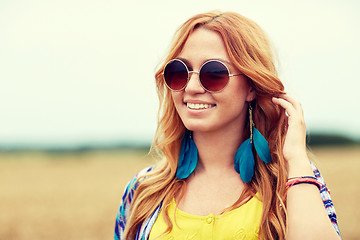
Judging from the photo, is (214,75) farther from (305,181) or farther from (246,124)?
(305,181)

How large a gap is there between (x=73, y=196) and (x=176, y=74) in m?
19.8

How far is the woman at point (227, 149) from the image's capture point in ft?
9.38

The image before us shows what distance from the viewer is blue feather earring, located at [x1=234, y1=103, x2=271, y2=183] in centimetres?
312

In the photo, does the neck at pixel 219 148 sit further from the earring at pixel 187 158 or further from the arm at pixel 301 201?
the arm at pixel 301 201

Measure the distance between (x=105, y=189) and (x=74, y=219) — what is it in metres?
7.46

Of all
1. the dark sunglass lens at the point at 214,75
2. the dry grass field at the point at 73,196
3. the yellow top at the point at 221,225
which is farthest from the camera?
the dry grass field at the point at 73,196

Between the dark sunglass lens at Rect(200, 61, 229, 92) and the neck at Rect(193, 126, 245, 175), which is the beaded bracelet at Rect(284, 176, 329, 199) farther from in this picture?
the dark sunglass lens at Rect(200, 61, 229, 92)

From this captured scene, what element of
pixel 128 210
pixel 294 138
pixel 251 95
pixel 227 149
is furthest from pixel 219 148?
pixel 128 210

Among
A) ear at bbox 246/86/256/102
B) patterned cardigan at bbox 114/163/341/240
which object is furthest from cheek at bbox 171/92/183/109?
patterned cardigan at bbox 114/163/341/240

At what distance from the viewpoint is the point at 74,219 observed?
1595 cm

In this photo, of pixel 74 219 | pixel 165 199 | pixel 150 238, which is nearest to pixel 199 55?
pixel 165 199

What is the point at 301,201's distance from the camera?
265 centimetres

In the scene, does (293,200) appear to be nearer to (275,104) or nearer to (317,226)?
(317,226)

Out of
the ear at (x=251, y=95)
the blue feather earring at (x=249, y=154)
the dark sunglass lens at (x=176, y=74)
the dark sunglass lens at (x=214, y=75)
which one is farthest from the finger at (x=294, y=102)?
the dark sunglass lens at (x=176, y=74)
